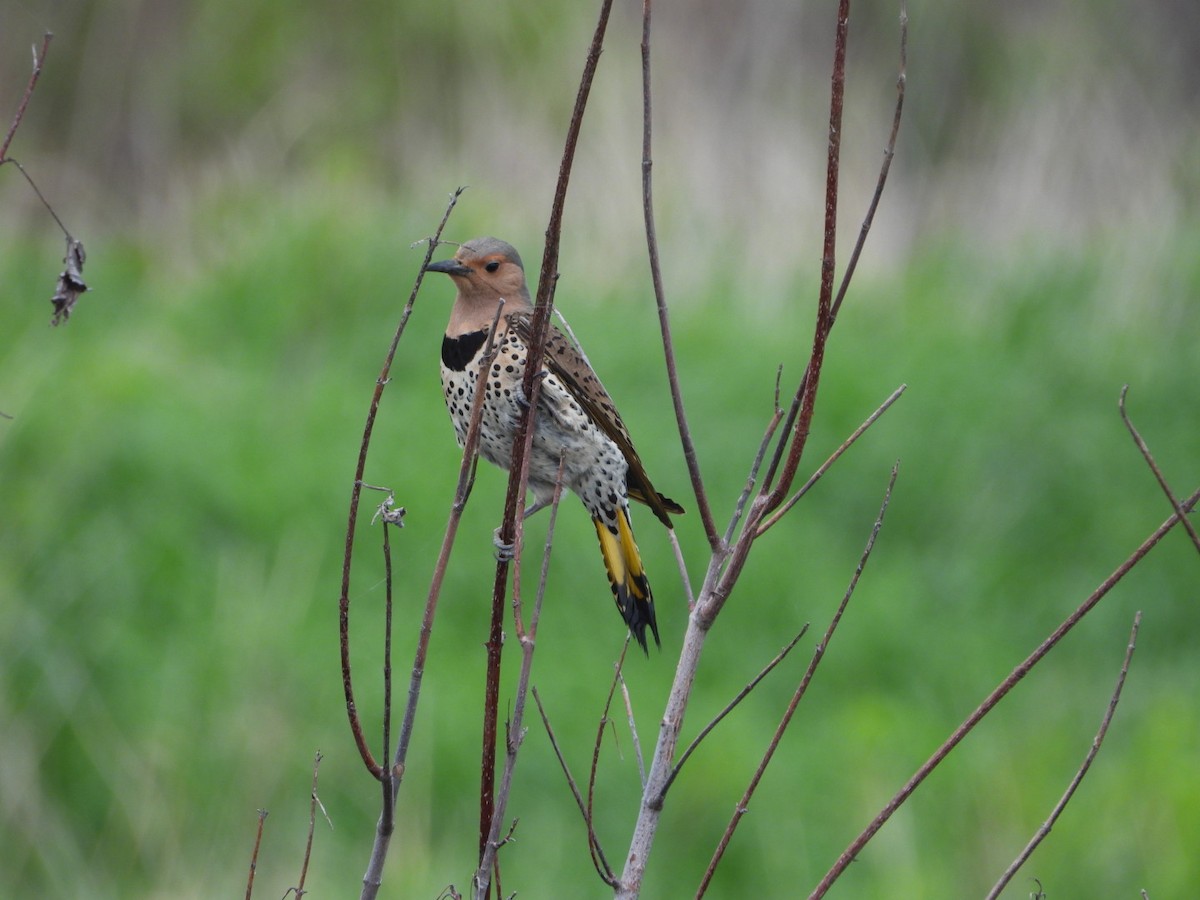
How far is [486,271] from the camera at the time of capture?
3188mm

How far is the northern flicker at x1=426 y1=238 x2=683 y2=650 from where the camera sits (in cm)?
315

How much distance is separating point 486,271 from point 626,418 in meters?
4.01

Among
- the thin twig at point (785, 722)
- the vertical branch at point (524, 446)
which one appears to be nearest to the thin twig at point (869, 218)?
the thin twig at point (785, 722)

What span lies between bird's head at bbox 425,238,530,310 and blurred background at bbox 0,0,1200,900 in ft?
2.14

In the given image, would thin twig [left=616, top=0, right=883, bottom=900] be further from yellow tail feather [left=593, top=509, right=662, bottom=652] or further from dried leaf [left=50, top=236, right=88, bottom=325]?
yellow tail feather [left=593, top=509, right=662, bottom=652]

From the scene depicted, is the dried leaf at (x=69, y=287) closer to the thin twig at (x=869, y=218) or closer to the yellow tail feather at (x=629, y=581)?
the thin twig at (x=869, y=218)

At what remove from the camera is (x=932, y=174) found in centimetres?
1083

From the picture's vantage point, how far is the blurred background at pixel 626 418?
538 centimetres

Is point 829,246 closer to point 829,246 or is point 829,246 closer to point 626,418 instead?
point 829,246

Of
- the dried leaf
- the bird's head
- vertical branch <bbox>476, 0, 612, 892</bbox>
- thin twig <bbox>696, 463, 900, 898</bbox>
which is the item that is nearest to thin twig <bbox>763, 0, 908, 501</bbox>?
thin twig <bbox>696, 463, 900, 898</bbox>

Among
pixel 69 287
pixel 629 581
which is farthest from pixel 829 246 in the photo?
pixel 629 581

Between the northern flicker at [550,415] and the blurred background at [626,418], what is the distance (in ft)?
1.52

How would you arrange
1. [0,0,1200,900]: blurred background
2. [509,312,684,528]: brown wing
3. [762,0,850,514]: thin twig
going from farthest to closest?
[0,0,1200,900]: blurred background, [509,312,684,528]: brown wing, [762,0,850,514]: thin twig

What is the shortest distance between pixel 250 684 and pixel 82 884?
88 centimetres
